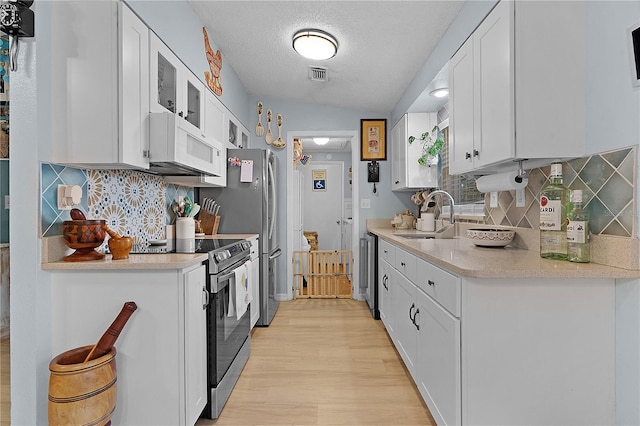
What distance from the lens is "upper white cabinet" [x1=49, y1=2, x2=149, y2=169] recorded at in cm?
152

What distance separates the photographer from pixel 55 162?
152 cm

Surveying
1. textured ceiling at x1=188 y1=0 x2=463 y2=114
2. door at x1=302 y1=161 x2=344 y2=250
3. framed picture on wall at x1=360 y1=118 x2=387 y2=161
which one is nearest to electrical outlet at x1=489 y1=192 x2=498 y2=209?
textured ceiling at x1=188 y1=0 x2=463 y2=114

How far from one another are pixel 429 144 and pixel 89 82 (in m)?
2.84

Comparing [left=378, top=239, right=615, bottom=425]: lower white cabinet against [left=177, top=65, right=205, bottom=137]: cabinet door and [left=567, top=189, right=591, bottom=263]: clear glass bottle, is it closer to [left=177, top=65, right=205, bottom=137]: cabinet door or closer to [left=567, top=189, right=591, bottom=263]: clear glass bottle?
[left=567, top=189, right=591, bottom=263]: clear glass bottle

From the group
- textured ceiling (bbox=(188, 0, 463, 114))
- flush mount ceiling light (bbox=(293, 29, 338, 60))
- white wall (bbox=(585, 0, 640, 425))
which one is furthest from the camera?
flush mount ceiling light (bbox=(293, 29, 338, 60))

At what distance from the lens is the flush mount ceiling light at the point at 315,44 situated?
8.41ft

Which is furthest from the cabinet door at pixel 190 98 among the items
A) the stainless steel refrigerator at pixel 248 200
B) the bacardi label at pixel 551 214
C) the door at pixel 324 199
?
the door at pixel 324 199

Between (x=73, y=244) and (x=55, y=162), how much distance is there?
37 centimetres

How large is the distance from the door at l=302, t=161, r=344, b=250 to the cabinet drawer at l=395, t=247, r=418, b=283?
3.96 meters

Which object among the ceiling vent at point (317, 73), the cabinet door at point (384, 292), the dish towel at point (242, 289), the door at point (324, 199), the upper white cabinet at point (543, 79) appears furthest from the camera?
the door at point (324, 199)

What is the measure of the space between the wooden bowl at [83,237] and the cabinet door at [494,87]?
6.12ft

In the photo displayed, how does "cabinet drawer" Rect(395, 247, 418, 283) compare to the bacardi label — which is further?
"cabinet drawer" Rect(395, 247, 418, 283)

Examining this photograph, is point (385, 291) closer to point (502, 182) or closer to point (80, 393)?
point (502, 182)

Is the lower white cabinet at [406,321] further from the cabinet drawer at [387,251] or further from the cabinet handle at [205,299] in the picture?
the cabinet handle at [205,299]
